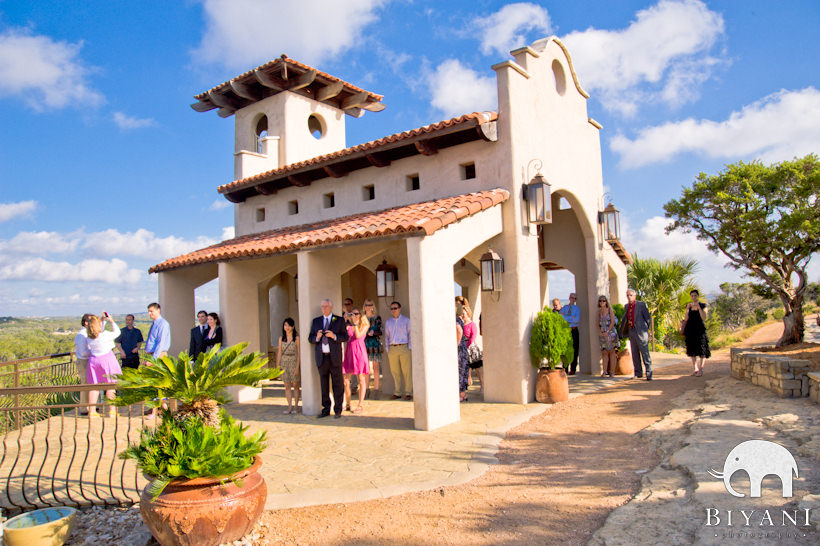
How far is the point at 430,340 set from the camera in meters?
7.88

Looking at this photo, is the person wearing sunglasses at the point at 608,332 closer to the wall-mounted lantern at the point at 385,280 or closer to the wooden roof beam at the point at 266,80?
the wall-mounted lantern at the point at 385,280

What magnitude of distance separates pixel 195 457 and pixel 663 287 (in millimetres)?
15841

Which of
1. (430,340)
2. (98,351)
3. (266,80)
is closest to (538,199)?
(430,340)

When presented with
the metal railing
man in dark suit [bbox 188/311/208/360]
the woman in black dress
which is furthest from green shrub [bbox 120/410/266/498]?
the woman in black dress

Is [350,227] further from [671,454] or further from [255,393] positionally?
[671,454]

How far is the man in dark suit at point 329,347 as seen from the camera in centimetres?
884

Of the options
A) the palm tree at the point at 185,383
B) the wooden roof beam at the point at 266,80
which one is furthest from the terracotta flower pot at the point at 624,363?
the wooden roof beam at the point at 266,80

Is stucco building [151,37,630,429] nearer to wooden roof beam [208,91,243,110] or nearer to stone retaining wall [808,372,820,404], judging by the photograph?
wooden roof beam [208,91,243,110]

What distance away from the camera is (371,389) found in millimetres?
11828

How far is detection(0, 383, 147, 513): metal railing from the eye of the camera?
5277 mm

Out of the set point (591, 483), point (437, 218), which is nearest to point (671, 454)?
point (591, 483)

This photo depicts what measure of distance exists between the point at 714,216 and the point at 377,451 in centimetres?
1060

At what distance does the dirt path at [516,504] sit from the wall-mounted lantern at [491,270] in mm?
2810
